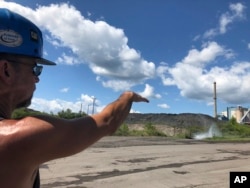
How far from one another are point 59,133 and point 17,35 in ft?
1.75

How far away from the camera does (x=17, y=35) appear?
5.75ft

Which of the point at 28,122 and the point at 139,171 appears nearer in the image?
the point at 28,122

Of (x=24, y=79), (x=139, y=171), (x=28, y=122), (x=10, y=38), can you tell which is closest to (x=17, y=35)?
(x=10, y=38)

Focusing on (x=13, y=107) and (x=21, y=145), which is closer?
(x=21, y=145)

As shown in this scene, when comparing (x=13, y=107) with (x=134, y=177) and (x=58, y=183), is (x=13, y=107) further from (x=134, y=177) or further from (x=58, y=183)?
(x=134, y=177)

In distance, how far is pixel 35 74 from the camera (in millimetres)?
1855

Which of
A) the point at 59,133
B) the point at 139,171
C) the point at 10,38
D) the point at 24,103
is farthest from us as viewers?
the point at 139,171

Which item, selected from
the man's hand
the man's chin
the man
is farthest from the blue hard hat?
the man's hand

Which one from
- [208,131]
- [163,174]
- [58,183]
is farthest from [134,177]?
[208,131]

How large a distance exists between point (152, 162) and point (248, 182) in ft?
22.3

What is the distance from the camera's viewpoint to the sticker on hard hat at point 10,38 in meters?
1.71

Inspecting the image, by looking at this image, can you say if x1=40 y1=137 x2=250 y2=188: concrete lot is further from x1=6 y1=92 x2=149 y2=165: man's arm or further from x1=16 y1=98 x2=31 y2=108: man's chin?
x1=6 y1=92 x2=149 y2=165: man's arm

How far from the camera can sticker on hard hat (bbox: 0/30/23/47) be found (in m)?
1.71

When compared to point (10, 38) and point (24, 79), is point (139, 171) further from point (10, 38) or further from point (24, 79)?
point (10, 38)
